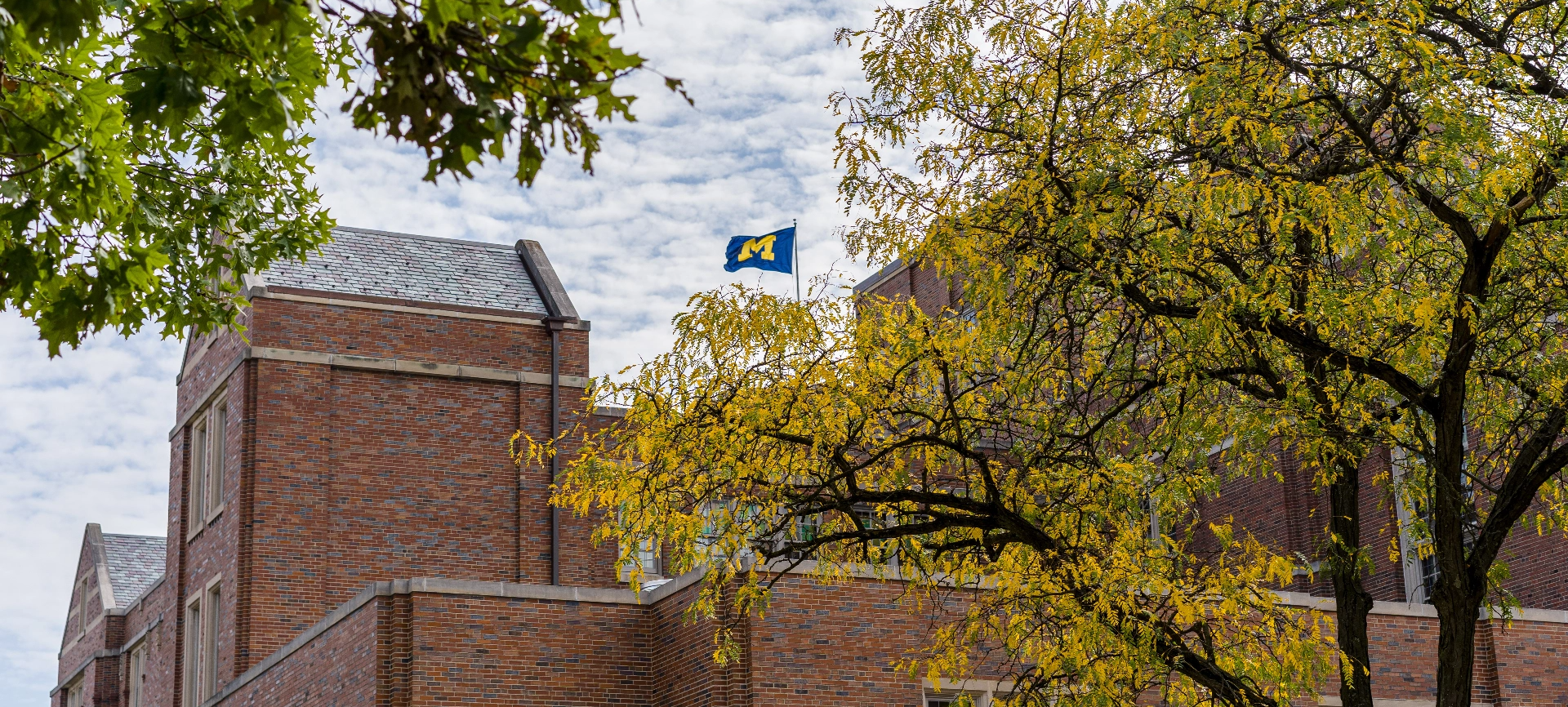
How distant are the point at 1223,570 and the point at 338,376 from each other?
1974 cm

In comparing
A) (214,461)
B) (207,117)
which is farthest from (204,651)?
(207,117)

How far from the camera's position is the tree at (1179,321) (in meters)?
11.6

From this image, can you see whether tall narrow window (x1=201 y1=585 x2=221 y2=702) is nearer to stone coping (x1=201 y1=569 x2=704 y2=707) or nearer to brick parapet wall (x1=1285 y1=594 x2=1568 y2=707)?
stone coping (x1=201 y1=569 x2=704 y2=707)

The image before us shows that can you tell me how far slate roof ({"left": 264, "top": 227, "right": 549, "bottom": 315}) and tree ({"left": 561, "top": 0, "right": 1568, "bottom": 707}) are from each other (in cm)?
1656

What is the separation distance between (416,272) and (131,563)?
63.6 feet

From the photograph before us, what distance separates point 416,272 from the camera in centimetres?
3048

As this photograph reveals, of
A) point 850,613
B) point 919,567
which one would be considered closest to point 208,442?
point 850,613

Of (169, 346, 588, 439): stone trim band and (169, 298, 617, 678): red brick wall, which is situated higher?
(169, 346, 588, 439): stone trim band

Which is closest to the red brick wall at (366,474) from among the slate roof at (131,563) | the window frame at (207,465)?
the window frame at (207,465)

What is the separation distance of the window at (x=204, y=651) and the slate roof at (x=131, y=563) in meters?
12.8

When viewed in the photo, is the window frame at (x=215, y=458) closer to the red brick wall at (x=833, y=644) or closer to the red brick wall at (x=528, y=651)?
the red brick wall at (x=528, y=651)

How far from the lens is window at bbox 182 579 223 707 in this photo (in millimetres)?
27641

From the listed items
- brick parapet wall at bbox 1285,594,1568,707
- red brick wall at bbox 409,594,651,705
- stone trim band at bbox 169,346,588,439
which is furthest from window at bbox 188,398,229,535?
brick parapet wall at bbox 1285,594,1568,707

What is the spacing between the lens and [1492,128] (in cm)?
1168
